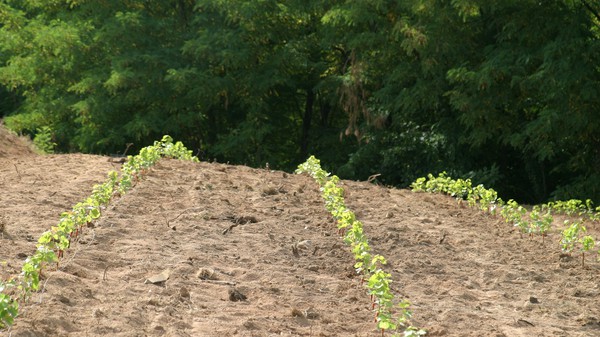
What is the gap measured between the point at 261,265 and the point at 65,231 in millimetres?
1339

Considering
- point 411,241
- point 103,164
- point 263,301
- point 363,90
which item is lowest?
point 263,301

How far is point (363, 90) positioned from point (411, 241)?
11.2m

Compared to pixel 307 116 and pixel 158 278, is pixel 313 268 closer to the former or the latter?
pixel 158 278

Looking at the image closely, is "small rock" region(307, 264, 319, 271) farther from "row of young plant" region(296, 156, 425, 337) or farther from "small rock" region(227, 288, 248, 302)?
"small rock" region(227, 288, 248, 302)

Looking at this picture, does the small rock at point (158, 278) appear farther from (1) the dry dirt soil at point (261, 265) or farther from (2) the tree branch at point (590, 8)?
(2) the tree branch at point (590, 8)

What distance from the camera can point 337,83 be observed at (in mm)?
19953

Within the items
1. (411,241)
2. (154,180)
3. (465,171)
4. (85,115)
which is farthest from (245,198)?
(85,115)

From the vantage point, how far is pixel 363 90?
18766 mm

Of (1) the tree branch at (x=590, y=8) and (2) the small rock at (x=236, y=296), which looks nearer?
(2) the small rock at (x=236, y=296)

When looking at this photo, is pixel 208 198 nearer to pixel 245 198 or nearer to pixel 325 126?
pixel 245 198

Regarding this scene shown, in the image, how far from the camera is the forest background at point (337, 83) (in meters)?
15.2

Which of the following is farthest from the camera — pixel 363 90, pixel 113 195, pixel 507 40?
pixel 363 90

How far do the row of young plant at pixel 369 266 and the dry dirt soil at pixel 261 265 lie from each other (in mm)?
115

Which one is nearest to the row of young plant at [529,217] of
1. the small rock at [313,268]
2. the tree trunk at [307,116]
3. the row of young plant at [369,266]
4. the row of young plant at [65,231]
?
the row of young plant at [369,266]
